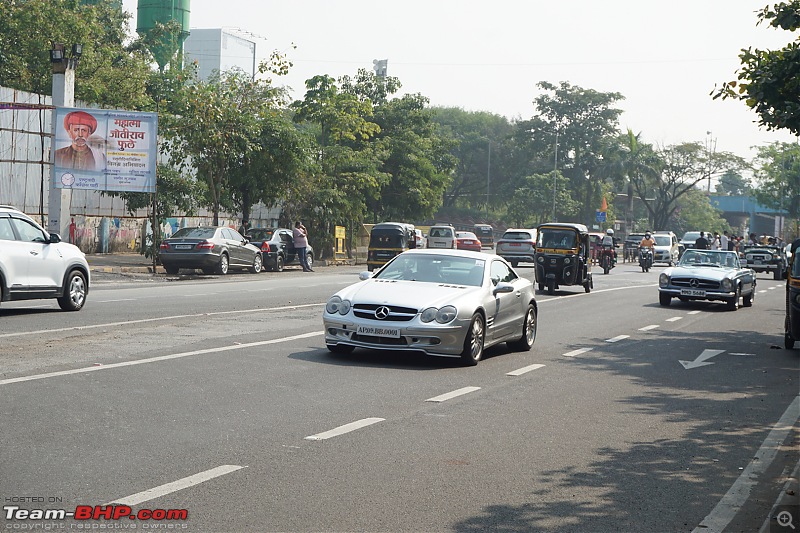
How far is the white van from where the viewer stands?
165 ft

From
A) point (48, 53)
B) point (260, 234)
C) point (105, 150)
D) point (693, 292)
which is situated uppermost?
point (48, 53)

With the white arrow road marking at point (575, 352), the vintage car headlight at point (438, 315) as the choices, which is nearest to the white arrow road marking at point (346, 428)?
the vintage car headlight at point (438, 315)

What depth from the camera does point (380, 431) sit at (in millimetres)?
8219

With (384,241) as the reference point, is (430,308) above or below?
below

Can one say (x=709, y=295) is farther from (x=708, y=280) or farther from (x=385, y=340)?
(x=385, y=340)

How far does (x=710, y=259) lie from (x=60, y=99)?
19.4 meters

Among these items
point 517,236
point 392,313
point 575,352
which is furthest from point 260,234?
point 392,313

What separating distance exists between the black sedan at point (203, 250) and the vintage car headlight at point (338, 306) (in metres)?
20.9

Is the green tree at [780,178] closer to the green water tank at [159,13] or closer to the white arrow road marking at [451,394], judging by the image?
the green water tank at [159,13]

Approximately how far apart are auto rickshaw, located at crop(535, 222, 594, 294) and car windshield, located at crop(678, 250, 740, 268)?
3014 mm

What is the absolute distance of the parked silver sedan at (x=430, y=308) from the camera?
12242 mm

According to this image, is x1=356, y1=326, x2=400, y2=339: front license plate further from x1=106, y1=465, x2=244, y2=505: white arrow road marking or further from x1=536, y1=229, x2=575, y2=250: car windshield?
x1=536, y1=229, x2=575, y2=250: car windshield

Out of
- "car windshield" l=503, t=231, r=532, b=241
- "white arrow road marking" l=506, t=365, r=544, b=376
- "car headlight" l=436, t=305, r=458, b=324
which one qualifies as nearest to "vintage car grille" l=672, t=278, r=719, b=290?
"white arrow road marking" l=506, t=365, r=544, b=376

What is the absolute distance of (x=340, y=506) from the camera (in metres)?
5.93
